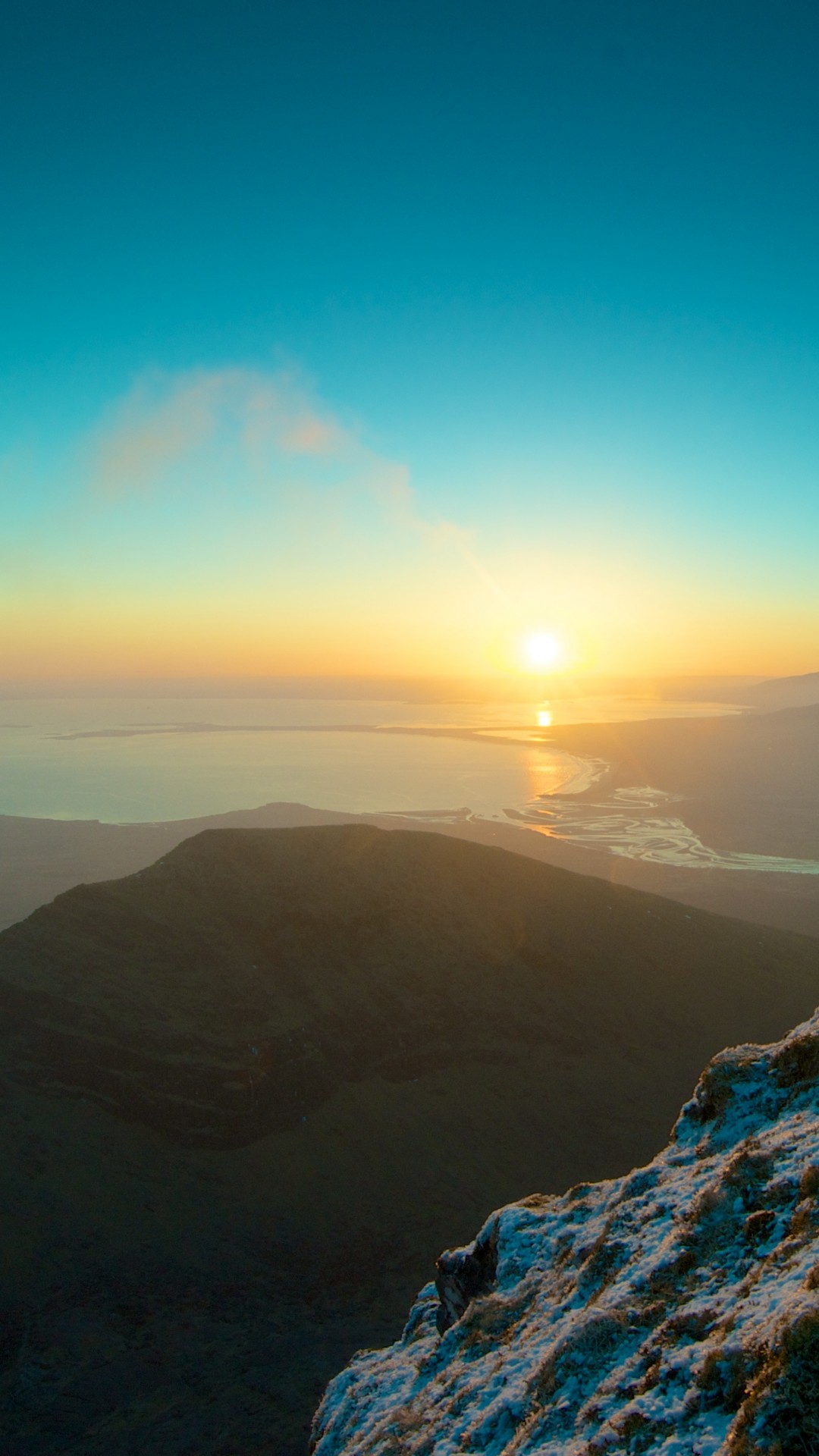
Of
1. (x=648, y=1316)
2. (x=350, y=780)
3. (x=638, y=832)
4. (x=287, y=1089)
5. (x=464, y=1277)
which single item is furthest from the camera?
(x=350, y=780)

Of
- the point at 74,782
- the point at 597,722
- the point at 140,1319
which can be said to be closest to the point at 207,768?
the point at 74,782

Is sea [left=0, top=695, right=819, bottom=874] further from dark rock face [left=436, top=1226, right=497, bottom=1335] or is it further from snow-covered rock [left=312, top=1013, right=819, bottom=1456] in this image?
snow-covered rock [left=312, top=1013, right=819, bottom=1456]

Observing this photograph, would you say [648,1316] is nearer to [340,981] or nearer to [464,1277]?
[464,1277]

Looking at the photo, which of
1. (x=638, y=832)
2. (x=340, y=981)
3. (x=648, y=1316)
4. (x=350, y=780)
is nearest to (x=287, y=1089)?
(x=340, y=981)

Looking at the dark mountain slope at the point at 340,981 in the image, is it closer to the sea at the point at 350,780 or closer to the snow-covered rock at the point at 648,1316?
the snow-covered rock at the point at 648,1316

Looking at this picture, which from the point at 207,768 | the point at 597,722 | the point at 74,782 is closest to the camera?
the point at 74,782

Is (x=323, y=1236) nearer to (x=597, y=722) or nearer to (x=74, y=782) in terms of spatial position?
(x=74, y=782)
